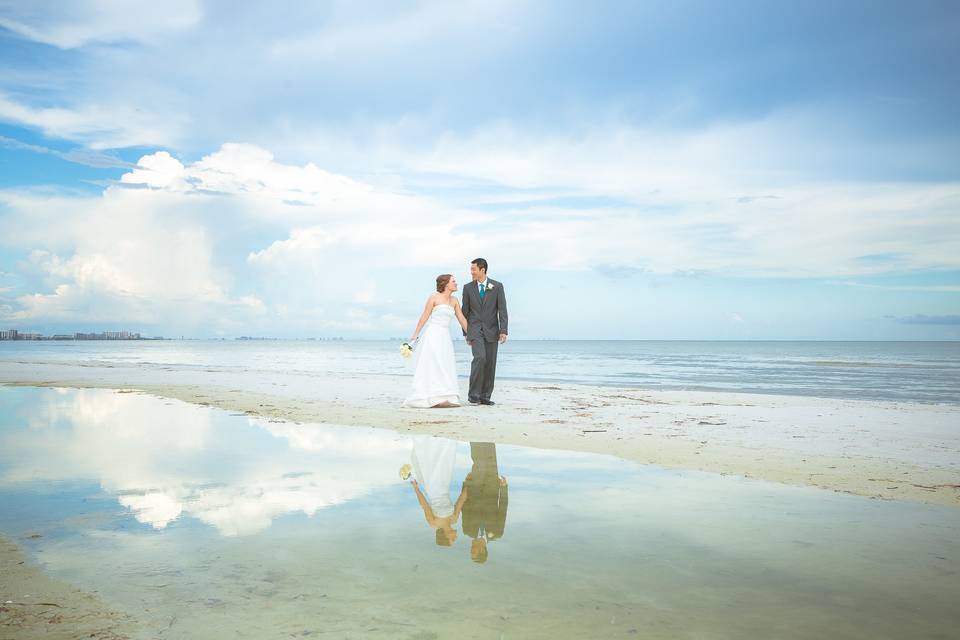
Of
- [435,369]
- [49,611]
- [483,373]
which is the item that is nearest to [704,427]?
[483,373]

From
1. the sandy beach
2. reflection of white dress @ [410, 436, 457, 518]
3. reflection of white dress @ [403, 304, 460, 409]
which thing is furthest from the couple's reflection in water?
reflection of white dress @ [403, 304, 460, 409]

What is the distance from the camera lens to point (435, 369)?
1239cm

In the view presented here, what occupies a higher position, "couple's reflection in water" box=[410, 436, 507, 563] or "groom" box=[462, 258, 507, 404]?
"groom" box=[462, 258, 507, 404]

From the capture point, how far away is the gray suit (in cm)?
1273

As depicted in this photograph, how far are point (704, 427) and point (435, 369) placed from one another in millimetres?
5255

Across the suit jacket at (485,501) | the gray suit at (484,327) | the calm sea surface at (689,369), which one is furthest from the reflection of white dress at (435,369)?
the calm sea surface at (689,369)

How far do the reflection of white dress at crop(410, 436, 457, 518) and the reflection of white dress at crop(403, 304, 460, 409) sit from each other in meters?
3.84

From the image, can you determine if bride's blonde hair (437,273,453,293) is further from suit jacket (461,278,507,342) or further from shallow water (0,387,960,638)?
shallow water (0,387,960,638)

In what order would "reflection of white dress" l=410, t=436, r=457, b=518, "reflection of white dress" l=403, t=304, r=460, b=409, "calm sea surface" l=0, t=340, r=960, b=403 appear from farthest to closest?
1. "calm sea surface" l=0, t=340, r=960, b=403
2. "reflection of white dress" l=403, t=304, r=460, b=409
3. "reflection of white dress" l=410, t=436, r=457, b=518

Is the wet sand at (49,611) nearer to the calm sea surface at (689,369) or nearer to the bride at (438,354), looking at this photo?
the bride at (438,354)

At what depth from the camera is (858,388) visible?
20844 millimetres

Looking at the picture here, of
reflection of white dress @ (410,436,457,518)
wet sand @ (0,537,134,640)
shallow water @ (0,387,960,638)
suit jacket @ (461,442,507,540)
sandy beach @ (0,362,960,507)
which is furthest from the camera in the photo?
sandy beach @ (0,362,960,507)

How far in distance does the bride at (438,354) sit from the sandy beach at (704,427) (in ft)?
1.91

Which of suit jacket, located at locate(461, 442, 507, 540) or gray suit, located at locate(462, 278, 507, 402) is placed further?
gray suit, located at locate(462, 278, 507, 402)
